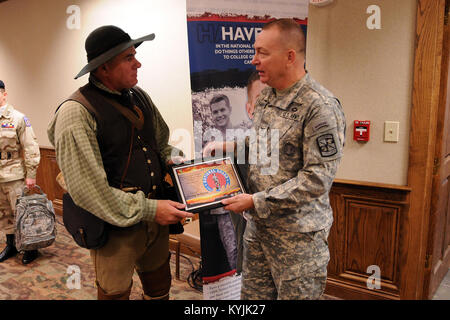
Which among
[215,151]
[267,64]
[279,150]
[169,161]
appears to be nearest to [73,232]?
[169,161]

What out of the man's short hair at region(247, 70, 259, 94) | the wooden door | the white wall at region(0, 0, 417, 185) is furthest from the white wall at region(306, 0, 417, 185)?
the man's short hair at region(247, 70, 259, 94)

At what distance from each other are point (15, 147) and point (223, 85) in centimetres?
232

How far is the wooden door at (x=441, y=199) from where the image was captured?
84.2 inches

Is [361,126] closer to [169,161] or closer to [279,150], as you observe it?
[279,150]

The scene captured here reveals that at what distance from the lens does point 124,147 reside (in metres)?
1.55

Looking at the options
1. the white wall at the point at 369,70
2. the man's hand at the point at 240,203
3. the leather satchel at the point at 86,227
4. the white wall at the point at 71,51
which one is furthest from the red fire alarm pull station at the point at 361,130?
the leather satchel at the point at 86,227

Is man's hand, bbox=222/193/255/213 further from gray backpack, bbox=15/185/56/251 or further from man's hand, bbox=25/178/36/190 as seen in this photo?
man's hand, bbox=25/178/36/190

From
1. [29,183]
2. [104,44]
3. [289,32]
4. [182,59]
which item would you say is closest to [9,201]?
[29,183]

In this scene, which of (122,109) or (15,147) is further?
(15,147)

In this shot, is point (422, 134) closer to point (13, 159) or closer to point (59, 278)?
point (59, 278)

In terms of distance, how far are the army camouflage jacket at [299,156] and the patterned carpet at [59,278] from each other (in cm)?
144

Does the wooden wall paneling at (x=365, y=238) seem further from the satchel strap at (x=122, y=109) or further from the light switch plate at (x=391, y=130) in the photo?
the satchel strap at (x=122, y=109)

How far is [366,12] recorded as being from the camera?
7.07 feet

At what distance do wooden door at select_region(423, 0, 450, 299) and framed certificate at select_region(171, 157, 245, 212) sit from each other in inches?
55.5
